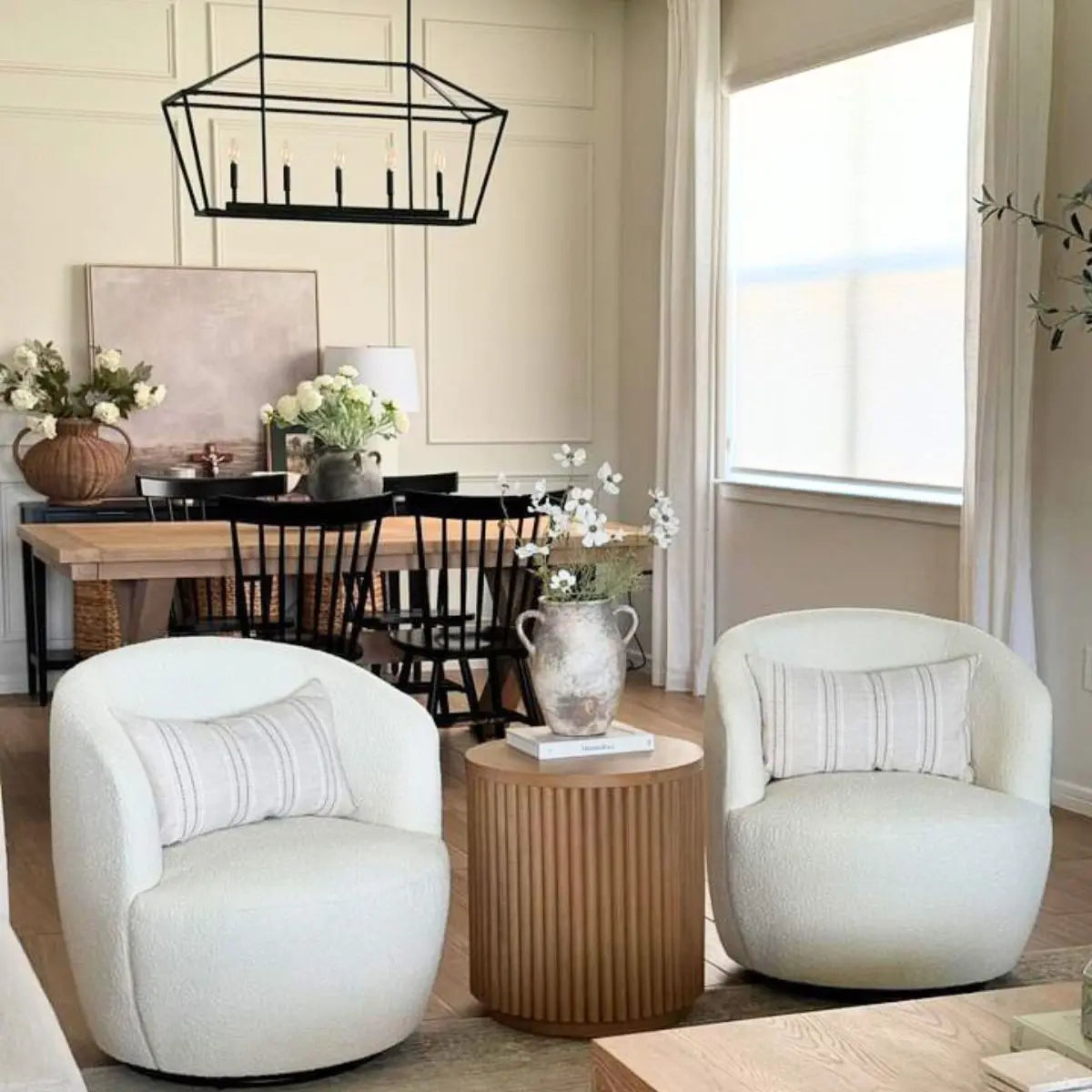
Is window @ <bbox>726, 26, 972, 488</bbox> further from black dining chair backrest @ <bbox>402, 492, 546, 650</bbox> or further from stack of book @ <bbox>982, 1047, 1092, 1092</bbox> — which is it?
stack of book @ <bbox>982, 1047, 1092, 1092</bbox>

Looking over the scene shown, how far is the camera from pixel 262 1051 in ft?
9.96

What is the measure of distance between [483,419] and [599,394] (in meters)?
0.58

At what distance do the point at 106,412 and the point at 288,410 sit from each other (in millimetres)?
1470

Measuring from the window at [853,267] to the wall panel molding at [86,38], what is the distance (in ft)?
7.70

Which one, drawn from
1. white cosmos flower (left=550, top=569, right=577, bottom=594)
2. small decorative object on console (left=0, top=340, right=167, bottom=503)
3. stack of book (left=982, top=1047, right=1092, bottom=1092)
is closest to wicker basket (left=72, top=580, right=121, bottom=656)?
small decorative object on console (left=0, top=340, right=167, bottom=503)

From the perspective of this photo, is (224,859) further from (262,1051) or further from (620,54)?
(620,54)

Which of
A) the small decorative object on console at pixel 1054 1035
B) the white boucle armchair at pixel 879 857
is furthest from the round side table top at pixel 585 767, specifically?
the small decorative object on console at pixel 1054 1035

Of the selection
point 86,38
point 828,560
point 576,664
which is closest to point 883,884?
point 576,664

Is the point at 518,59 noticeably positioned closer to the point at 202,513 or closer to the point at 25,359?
the point at 25,359

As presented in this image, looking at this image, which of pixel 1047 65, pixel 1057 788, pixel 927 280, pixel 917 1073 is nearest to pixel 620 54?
pixel 927 280

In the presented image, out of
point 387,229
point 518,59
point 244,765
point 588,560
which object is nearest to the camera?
point 244,765

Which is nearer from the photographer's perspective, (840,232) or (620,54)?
(840,232)

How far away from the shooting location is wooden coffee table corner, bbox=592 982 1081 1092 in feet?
7.71

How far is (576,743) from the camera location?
344 cm
